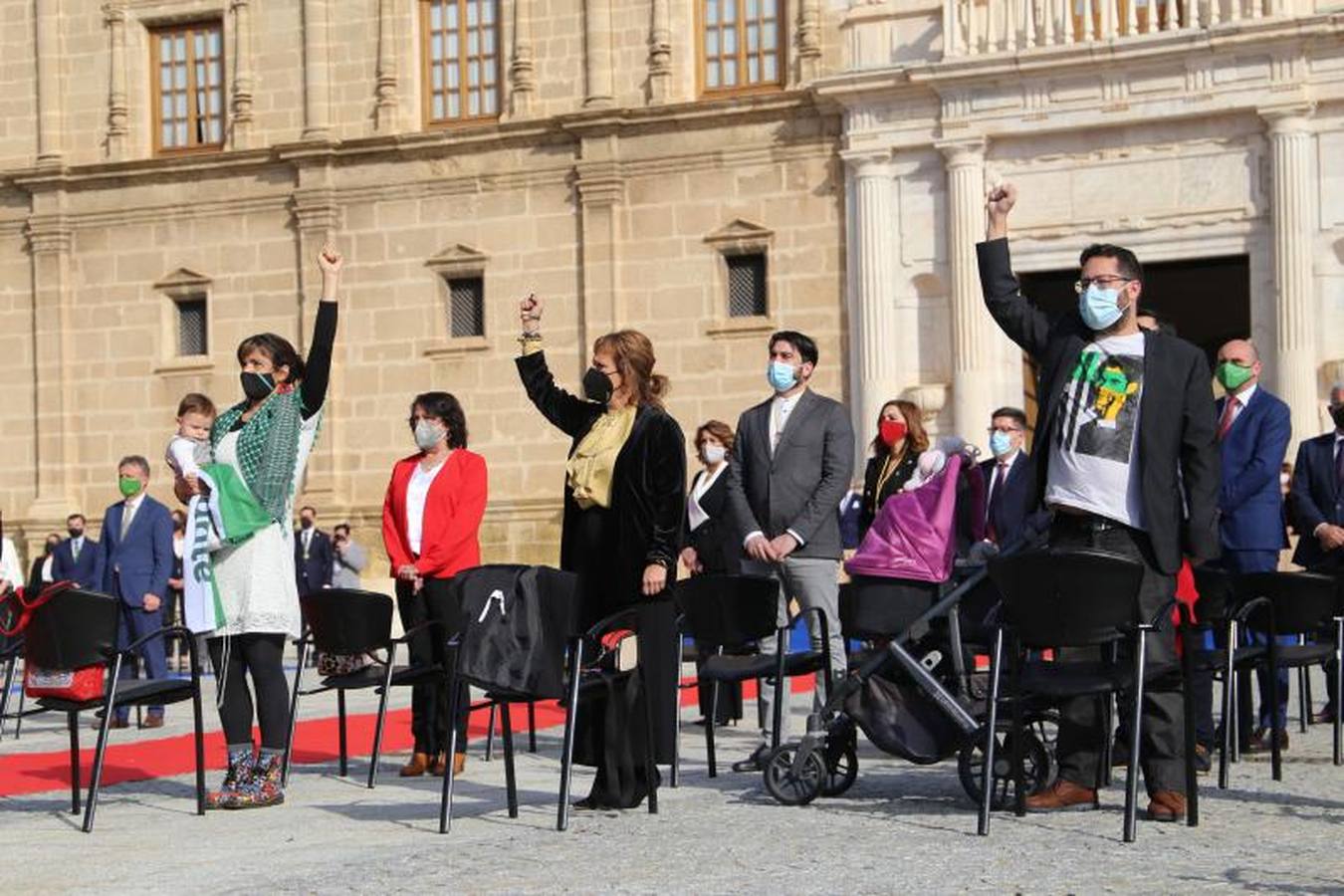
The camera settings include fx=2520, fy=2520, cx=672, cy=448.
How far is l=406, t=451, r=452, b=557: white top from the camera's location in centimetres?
1195

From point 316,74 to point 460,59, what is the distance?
1.75 m

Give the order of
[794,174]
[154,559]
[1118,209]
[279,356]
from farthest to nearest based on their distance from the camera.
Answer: [794,174] < [1118,209] < [154,559] < [279,356]

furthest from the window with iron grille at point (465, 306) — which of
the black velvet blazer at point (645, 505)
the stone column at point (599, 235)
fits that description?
the black velvet blazer at point (645, 505)

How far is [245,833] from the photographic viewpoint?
9406mm

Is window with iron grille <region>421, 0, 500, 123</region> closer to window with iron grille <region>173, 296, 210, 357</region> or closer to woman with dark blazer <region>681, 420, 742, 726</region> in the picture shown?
window with iron grille <region>173, 296, 210, 357</region>

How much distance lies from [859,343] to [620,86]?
13.7 feet

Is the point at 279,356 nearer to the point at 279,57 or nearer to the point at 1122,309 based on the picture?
the point at 1122,309

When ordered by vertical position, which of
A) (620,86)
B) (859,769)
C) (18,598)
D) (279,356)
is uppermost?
(620,86)

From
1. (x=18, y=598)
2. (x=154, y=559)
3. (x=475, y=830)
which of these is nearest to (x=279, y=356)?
(x=18, y=598)

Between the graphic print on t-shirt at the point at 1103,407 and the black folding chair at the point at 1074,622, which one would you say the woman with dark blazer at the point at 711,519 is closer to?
the graphic print on t-shirt at the point at 1103,407

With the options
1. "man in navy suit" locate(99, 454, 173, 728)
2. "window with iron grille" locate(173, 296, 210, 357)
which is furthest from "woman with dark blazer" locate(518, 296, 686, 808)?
"window with iron grille" locate(173, 296, 210, 357)

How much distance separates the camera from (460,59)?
2853 centimetres

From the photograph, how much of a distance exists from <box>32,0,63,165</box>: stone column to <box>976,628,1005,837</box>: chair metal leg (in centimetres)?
2329

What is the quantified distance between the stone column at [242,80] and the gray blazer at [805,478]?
1859 cm
